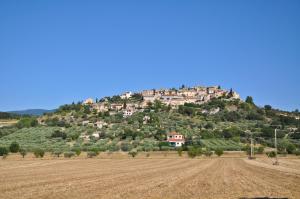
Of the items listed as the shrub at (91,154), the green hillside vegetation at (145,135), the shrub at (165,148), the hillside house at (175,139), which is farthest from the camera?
the hillside house at (175,139)

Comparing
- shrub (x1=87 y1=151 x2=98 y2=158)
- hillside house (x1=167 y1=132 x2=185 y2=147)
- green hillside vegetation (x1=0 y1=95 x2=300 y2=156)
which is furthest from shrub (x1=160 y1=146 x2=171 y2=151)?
shrub (x1=87 y1=151 x2=98 y2=158)

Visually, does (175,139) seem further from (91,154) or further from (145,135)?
(91,154)

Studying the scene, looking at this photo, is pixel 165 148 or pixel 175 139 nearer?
pixel 165 148

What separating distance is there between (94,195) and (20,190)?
4346 mm

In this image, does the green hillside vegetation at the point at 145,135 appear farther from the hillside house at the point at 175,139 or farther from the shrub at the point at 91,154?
the shrub at the point at 91,154

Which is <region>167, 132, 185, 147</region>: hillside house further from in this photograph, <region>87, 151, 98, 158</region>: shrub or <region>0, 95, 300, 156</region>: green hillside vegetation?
<region>87, 151, 98, 158</region>: shrub

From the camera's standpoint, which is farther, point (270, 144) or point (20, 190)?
point (270, 144)

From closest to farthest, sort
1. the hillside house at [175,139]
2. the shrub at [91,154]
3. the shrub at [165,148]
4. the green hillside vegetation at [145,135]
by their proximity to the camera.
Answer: the shrub at [91,154]
the shrub at [165,148]
the green hillside vegetation at [145,135]
the hillside house at [175,139]

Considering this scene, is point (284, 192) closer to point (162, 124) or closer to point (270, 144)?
point (270, 144)

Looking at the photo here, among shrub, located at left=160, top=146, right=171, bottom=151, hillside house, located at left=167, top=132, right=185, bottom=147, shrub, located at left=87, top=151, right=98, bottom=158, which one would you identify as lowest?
shrub, located at left=87, top=151, right=98, bottom=158

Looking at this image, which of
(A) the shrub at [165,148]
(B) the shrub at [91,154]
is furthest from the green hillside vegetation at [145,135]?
(B) the shrub at [91,154]

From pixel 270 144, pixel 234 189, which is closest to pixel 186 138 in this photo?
pixel 270 144

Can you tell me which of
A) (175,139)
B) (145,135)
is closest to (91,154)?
(175,139)

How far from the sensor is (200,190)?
2544 centimetres
